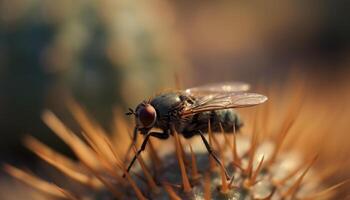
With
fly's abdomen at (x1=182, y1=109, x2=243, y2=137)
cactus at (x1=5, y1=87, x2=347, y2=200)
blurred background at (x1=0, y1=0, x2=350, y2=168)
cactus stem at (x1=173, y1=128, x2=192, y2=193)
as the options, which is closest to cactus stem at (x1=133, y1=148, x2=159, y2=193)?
cactus at (x1=5, y1=87, x2=347, y2=200)

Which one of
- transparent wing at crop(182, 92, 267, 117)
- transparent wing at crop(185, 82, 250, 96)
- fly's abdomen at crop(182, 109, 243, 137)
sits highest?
transparent wing at crop(182, 92, 267, 117)

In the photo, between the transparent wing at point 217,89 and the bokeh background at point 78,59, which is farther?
the bokeh background at point 78,59

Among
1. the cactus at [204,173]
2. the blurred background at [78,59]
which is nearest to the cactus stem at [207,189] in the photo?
the cactus at [204,173]

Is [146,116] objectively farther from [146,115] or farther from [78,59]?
[78,59]

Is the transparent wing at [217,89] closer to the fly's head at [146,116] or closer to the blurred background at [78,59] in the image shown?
the fly's head at [146,116]

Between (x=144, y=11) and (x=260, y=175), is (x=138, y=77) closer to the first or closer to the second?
(x=144, y=11)

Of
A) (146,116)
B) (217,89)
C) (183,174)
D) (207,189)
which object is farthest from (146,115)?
(217,89)

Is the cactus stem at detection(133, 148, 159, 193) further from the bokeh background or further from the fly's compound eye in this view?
the bokeh background
